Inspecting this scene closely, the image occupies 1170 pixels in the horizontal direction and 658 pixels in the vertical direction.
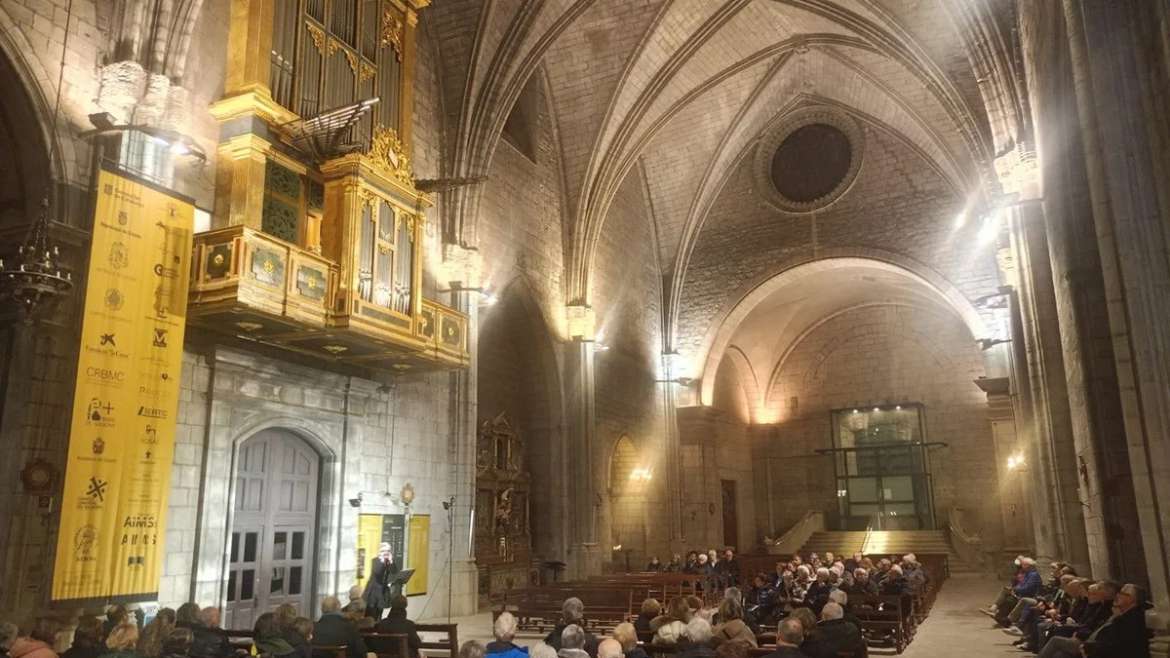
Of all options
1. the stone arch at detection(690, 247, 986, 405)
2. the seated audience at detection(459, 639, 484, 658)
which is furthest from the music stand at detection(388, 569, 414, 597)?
the stone arch at detection(690, 247, 986, 405)

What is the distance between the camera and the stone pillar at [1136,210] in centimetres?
588

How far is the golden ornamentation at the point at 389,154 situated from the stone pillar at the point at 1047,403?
901 centimetres

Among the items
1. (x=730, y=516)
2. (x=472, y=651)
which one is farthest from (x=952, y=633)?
(x=730, y=516)

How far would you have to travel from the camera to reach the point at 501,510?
17.8 meters

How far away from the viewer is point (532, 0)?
645 inches

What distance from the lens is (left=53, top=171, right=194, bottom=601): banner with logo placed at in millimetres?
8508

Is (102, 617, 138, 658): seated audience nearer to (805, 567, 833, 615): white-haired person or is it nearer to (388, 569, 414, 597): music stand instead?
(388, 569, 414, 597): music stand

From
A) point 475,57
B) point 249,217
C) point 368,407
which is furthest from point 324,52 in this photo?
point 368,407

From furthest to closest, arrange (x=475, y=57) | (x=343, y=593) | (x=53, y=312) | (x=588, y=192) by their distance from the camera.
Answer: (x=588, y=192) → (x=475, y=57) → (x=343, y=593) → (x=53, y=312)

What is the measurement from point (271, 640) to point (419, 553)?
8188mm

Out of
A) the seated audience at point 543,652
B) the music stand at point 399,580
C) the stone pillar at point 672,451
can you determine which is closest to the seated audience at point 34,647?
the seated audience at point 543,652

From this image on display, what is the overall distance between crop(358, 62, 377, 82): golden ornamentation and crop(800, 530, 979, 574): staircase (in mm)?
19602

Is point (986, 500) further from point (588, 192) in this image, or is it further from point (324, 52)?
point (324, 52)

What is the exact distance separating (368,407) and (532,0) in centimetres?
836
